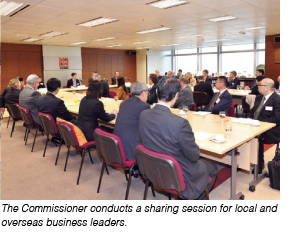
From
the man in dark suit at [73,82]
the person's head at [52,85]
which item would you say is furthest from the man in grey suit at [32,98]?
the man in dark suit at [73,82]

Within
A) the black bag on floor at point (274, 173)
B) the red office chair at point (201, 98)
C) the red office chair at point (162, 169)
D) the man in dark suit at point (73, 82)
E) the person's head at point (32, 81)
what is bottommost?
the black bag on floor at point (274, 173)

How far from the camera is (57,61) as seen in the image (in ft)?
48.9

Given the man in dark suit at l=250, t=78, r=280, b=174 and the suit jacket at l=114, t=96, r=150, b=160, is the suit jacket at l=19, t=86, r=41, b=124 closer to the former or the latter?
the suit jacket at l=114, t=96, r=150, b=160

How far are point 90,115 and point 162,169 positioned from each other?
187 cm

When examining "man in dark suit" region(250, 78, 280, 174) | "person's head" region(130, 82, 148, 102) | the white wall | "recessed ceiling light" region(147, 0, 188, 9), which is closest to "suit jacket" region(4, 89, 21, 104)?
"recessed ceiling light" region(147, 0, 188, 9)

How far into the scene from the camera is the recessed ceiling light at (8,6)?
17.7 feet

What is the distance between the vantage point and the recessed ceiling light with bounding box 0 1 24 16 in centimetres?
540

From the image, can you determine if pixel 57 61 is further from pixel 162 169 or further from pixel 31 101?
pixel 162 169

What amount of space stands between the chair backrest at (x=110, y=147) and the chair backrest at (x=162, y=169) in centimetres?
45

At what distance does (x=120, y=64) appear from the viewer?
59.8 ft

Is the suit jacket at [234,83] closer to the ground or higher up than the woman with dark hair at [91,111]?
higher up

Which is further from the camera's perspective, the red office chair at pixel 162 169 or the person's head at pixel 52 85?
the person's head at pixel 52 85

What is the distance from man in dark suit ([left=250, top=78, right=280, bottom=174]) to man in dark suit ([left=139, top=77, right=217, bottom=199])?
1.57m

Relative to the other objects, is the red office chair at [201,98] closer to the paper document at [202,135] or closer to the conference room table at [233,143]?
the conference room table at [233,143]
